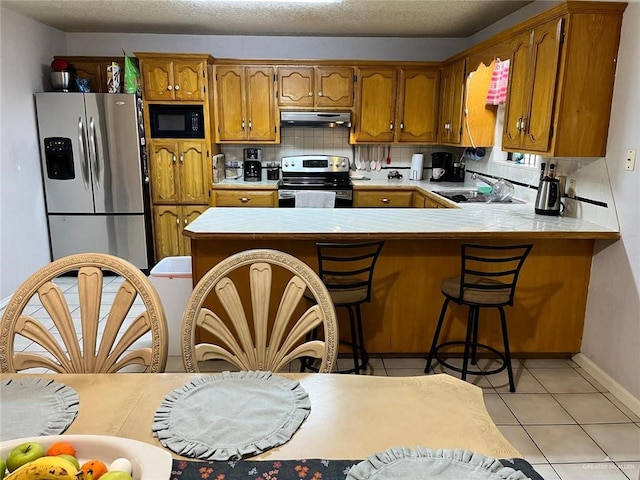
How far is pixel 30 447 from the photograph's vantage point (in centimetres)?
82

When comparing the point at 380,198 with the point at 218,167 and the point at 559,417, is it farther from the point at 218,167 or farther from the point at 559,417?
the point at 559,417

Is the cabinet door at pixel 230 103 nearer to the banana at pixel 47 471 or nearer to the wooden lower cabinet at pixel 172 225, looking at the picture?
the wooden lower cabinet at pixel 172 225

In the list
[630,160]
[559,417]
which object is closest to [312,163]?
[630,160]

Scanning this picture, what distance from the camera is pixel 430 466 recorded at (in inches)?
35.7

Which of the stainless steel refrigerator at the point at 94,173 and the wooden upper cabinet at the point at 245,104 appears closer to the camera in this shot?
the stainless steel refrigerator at the point at 94,173

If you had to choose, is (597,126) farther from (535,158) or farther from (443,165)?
(443,165)

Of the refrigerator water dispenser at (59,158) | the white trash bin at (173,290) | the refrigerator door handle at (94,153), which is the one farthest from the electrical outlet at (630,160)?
the refrigerator water dispenser at (59,158)

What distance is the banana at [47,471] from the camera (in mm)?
693

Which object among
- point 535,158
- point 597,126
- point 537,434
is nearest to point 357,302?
point 537,434

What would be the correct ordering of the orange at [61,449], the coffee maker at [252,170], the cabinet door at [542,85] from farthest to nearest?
the coffee maker at [252,170]
the cabinet door at [542,85]
the orange at [61,449]

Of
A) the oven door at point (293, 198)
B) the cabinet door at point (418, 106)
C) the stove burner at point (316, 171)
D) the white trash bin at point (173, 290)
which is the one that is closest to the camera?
the white trash bin at point (173, 290)

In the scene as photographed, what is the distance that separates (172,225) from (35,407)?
3810 millimetres

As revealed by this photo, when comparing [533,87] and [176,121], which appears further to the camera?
[176,121]

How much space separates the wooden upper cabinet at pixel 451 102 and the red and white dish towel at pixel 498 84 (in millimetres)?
357
